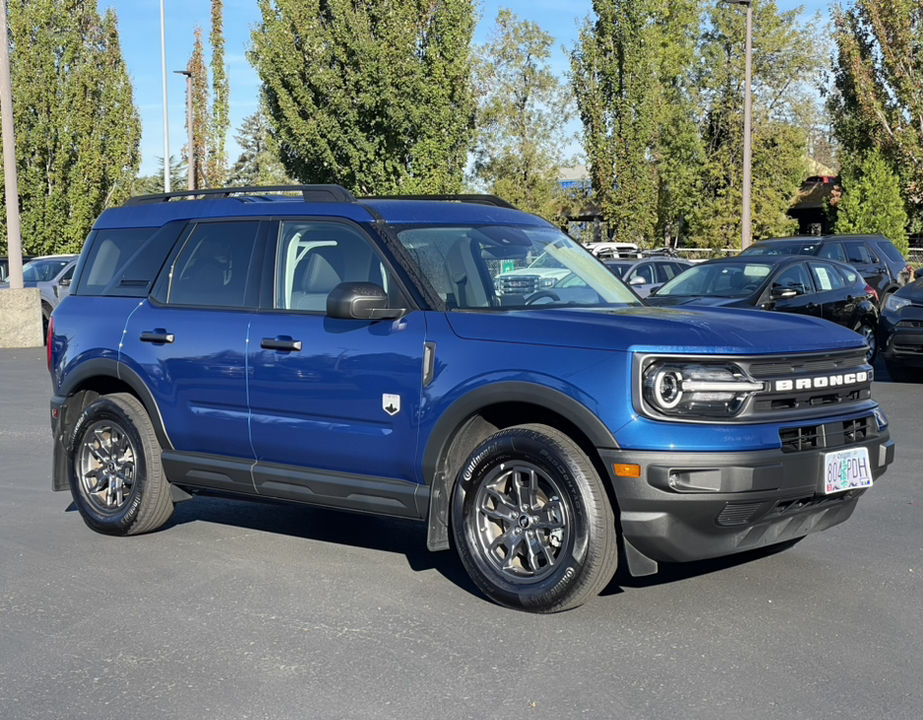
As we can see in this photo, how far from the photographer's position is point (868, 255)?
21.2m

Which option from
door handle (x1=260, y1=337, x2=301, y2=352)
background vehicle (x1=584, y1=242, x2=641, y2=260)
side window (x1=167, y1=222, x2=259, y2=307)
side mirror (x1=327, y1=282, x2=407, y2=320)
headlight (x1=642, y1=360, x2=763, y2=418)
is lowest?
headlight (x1=642, y1=360, x2=763, y2=418)

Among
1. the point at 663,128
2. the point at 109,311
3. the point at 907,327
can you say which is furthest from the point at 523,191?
the point at 109,311

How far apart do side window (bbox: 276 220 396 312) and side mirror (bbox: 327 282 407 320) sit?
0.87 ft

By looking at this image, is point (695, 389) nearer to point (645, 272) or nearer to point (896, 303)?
point (896, 303)

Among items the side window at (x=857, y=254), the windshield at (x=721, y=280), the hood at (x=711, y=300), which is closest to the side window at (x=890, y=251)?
the side window at (x=857, y=254)

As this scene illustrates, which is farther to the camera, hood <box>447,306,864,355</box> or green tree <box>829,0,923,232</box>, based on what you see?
green tree <box>829,0,923,232</box>

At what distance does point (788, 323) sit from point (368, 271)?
6.62 feet

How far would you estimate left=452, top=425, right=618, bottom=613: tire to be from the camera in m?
5.09

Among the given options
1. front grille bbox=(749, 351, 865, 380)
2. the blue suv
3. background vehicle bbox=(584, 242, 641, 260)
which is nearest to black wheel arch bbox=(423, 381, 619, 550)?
the blue suv

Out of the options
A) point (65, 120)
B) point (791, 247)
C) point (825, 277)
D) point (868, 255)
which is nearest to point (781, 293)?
point (825, 277)

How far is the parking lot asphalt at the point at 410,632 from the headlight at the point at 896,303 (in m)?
7.59

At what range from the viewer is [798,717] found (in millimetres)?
4078

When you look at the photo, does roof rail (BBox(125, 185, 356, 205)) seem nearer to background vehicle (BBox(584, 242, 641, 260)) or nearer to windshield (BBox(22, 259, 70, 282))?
windshield (BBox(22, 259, 70, 282))

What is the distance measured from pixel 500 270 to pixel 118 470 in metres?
2.55
